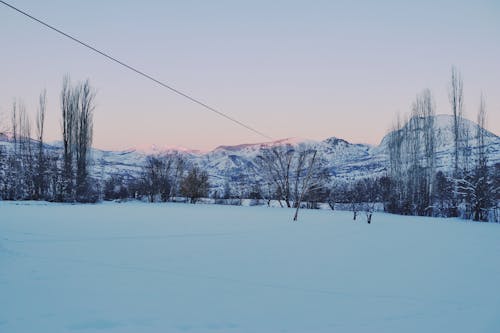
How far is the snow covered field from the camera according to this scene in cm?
343

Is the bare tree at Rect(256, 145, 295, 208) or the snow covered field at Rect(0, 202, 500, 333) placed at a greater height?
the bare tree at Rect(256, 145, 295, 208)

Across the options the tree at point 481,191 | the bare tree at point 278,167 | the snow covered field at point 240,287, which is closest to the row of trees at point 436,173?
the tree at point 481,191

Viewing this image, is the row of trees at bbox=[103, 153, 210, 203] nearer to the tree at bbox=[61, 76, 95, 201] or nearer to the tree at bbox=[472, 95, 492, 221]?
the tree at bbox=[61, 76, 95, 201]

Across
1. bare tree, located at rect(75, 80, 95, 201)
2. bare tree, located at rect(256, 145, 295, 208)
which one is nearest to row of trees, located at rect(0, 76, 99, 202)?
bare tree, located at rect(75, 80, 95, 201)

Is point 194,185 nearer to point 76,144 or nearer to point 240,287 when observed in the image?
point 76,144

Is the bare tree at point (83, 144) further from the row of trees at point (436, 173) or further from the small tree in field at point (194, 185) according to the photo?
the row of trees at point (436, 173)

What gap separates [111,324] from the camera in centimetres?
327

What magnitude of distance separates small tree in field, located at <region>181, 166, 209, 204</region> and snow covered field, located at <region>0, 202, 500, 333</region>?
24602 millimetres

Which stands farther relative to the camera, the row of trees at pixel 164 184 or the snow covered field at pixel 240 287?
the row of trees at pixel 164 184

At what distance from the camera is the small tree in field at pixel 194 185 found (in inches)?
1304

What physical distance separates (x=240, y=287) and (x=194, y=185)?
28974 mm

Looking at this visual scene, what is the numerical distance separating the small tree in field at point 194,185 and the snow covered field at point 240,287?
80.7 feet

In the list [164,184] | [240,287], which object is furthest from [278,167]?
[240,287]

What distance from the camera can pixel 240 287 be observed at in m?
4.66
